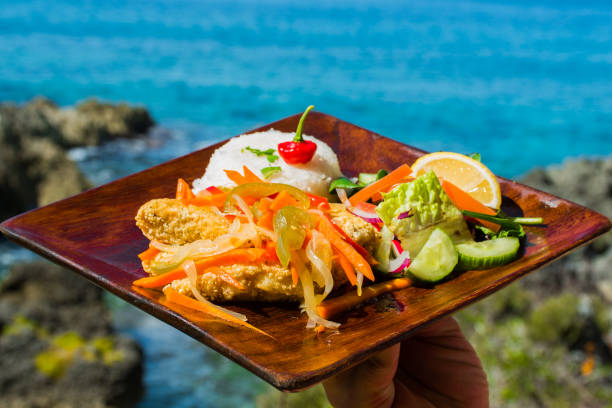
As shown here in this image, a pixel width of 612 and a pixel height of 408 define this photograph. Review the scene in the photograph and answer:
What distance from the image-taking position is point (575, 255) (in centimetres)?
1023

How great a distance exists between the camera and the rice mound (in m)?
3.37

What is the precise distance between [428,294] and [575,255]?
28.3ft

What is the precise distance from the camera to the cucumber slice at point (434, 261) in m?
2.64

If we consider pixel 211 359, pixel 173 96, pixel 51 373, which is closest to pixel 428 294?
pixel 51 373

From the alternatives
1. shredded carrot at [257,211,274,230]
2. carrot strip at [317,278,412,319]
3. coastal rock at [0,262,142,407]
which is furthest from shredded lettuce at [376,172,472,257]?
coastal rock at [0,262,142,407]

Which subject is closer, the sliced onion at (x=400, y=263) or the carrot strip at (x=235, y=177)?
the sliced onion at (x=400, y=263)

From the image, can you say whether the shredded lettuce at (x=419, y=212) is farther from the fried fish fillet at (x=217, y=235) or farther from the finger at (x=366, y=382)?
the finger at (x=366, y=382)

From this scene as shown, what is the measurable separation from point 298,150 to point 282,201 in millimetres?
859

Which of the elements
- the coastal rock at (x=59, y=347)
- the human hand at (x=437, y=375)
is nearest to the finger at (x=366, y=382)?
the human hand at (x=437, y=375)

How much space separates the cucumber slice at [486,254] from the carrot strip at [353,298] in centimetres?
29

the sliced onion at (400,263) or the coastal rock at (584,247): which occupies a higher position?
the sliced onion at (400,263)

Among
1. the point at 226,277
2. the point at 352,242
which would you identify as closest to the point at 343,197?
the point at 352,242

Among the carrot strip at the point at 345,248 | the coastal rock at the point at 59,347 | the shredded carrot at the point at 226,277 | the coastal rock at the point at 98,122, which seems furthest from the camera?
the coastal rock at the point at 98,122

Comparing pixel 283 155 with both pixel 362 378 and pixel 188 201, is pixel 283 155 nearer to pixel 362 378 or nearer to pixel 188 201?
pixel 188 201
